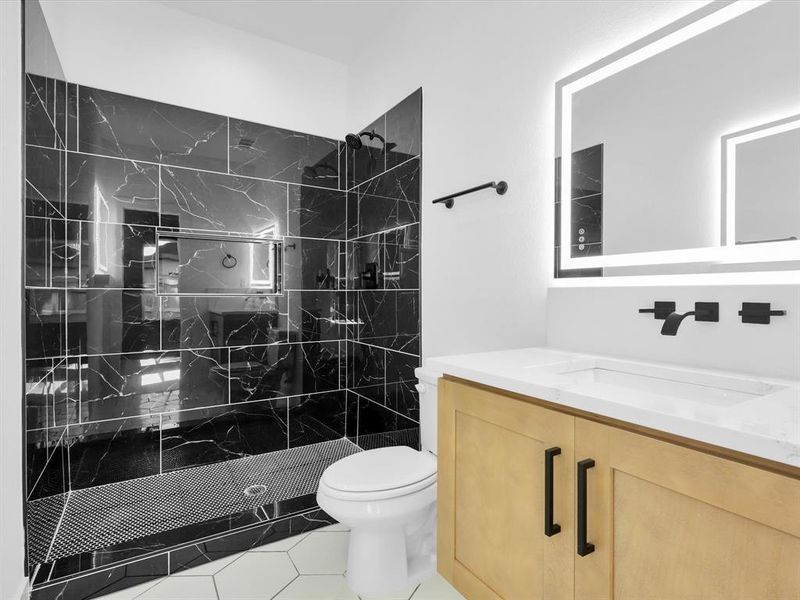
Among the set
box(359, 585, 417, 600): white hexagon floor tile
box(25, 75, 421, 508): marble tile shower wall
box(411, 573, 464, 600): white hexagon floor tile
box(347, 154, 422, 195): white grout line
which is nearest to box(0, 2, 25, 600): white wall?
box(25, 75, 421, 508): marble tile shower wall

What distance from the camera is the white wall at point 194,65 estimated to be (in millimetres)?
2375

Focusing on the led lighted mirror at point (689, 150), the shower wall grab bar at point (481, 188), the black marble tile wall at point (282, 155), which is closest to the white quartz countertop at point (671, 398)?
the led lighted mirror at point (689, 150)

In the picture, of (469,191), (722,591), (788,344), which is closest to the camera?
(722,591)

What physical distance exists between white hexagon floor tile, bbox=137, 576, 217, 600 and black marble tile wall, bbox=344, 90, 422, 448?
44.0 inches

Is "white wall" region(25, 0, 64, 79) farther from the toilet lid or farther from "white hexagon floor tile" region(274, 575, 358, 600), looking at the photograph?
"white hexagon floor tile" region(274, 575, 358, 600)

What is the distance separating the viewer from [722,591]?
2.22 ft

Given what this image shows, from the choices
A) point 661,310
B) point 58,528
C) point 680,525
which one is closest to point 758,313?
point 661,310

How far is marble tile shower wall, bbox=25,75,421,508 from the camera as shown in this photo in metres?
2.30

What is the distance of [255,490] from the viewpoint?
7.86 feet

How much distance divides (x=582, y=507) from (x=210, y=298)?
243 centimetres

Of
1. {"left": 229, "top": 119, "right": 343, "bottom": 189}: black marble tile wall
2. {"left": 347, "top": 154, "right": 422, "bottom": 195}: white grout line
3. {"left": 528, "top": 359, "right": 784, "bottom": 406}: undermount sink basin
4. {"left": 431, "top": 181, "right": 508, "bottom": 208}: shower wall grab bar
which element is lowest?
{"left": 528, "top": 359, "right": 784, "bottom": 406}: undermount sink basin

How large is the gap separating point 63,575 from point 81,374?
1.04 meters

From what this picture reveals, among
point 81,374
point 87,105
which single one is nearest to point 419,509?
point 81,374

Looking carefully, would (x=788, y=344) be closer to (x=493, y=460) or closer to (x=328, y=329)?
(x=493, y=460)
